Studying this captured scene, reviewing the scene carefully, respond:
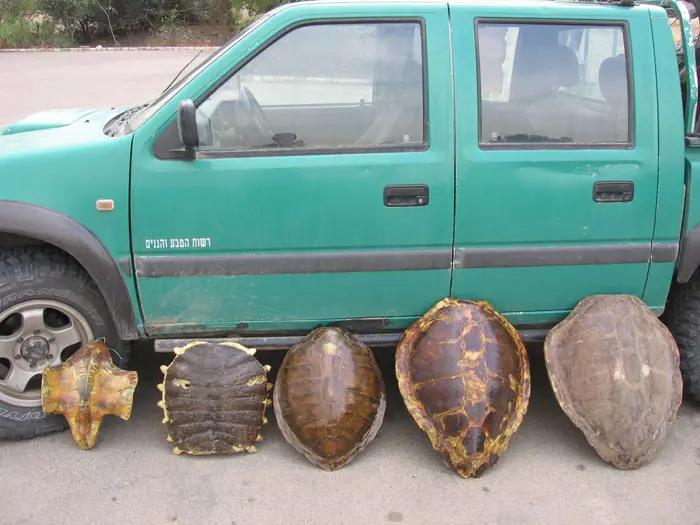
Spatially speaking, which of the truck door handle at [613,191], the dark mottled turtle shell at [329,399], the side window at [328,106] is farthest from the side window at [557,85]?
the dark mottled turtle shell at [329,399]

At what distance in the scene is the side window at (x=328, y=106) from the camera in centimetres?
299

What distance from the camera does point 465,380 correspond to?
3041 mm

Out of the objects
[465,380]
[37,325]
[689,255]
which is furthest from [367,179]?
[37,325]

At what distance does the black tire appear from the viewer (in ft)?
11.1

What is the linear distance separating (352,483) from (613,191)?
71.2 inches

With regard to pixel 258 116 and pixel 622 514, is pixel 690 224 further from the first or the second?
pixel 258 116

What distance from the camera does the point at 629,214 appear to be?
310 cm

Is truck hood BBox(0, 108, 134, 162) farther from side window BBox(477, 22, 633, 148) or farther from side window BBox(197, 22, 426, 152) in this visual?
side window BBox(477, 22, 633, 148)

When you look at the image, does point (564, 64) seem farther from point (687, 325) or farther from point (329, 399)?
point (329, 399)

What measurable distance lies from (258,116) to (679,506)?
2534 mm

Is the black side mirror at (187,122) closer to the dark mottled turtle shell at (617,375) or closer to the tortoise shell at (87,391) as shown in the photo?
the tortoise shell at (87,391)

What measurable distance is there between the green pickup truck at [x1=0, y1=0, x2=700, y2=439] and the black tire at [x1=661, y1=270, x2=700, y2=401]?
9.3 inches

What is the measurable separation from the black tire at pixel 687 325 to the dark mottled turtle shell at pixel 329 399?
1609 millimetres

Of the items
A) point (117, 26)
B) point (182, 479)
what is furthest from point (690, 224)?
point (117, 26)
